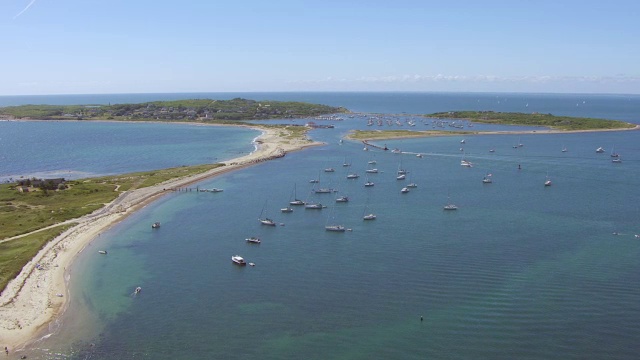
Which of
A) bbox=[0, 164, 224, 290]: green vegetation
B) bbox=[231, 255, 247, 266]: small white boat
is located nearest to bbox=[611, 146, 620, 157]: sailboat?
bbox=[0, 164, 224, 290]: green vegetation

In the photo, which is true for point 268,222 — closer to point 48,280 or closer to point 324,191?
point 324,191

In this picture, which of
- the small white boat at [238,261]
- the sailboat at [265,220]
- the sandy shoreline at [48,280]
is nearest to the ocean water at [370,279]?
the sailboat at [265,220]

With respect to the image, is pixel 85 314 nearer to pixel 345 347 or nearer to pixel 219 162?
pixel 345 347

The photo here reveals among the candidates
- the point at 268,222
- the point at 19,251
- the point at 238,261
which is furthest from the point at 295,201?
the point at 19,251

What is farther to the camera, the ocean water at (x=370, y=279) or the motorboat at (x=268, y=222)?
the motorboat at (x=268, y=222)

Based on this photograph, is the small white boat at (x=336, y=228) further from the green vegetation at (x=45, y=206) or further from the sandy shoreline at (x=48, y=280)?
the green vegetation at (x=45, y=206)
